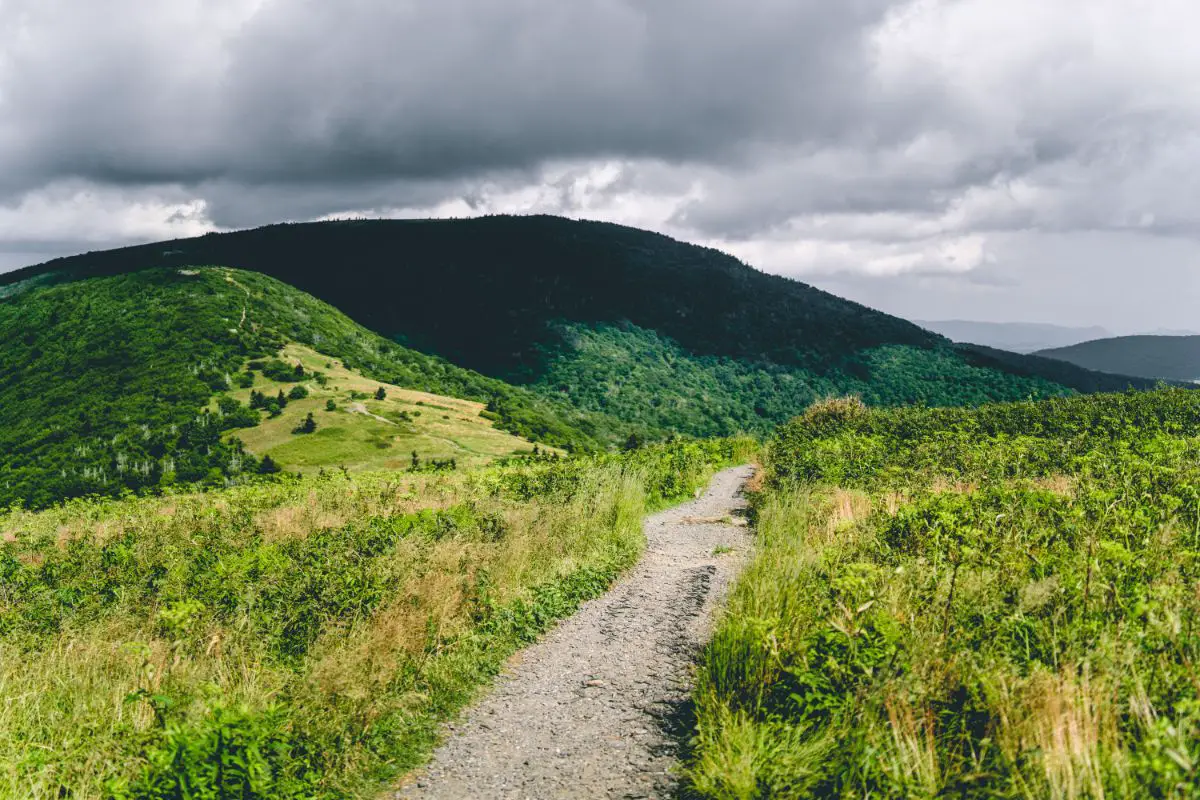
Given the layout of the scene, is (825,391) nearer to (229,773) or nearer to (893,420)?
(893,420)

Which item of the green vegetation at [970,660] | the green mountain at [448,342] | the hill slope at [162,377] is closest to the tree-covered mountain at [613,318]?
the green mountain at [448,342]

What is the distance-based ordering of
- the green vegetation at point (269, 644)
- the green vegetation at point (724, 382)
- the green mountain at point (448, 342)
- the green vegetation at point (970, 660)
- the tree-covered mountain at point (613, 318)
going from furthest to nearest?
the tree-covered mountain at point (613, 318)
the green vegetation at point (724, 382)
the green mountain at point (448, 342)
the green vegetation at point (269, 644)
the green vegetation at point (970, 660)

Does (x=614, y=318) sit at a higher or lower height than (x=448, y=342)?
higher

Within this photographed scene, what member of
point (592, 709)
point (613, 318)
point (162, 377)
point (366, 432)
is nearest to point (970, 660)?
point (592, 709)

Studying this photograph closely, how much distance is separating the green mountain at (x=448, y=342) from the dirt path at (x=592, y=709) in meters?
48.8

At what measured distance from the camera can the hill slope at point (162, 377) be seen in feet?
176

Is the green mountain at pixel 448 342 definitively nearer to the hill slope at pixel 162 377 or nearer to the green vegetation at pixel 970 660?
the hill slope at pixel 162 377

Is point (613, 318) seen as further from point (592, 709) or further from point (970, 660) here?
point (970, 660)

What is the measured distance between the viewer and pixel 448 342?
131125 millimetres

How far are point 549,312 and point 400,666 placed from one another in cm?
13356

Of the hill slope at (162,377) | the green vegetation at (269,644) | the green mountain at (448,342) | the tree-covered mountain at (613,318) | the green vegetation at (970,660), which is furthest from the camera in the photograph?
the tree-covered mountain at (613,318)

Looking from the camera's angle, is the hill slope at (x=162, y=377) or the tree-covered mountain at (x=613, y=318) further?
the tree-covered mountain at (x=613, y=318)

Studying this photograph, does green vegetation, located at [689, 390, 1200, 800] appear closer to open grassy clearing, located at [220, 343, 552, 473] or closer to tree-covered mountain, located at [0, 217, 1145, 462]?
open grassy clearing, located at [220, 343, 552, 473]

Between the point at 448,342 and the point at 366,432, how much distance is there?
81350mm
